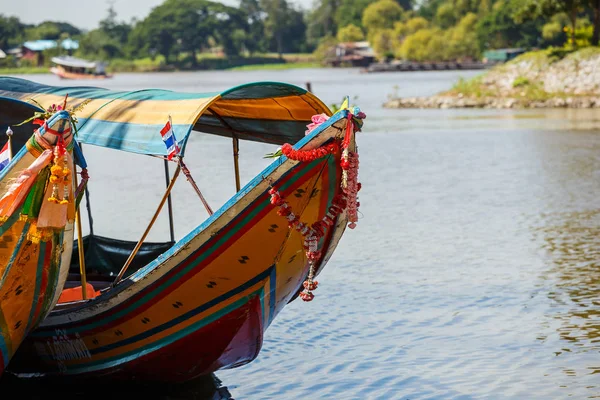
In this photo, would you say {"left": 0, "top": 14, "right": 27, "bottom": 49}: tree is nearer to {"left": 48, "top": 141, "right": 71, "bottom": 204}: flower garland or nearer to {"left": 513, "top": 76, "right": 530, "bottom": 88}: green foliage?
{"left": 513, "top": 76, "right": 530, "bottom": 88}: green foliage

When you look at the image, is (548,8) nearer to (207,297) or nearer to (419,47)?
(207,297)

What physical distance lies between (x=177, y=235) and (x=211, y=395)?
744 cm

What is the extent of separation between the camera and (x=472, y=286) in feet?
42.5

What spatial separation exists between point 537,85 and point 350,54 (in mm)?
92295

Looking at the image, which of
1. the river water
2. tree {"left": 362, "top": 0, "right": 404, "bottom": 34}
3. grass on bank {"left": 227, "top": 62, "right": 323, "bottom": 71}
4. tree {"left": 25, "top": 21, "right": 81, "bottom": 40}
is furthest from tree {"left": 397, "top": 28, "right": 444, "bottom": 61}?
the river water

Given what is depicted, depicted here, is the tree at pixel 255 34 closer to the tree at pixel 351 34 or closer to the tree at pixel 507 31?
the tree at pixel 351 34

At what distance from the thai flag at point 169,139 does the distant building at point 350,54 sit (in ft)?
400

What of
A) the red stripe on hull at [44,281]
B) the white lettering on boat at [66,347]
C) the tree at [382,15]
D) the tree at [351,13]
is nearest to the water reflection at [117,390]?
the white lettering on boat at [66,347]

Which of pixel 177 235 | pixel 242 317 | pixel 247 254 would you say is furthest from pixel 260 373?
pixel 177 235

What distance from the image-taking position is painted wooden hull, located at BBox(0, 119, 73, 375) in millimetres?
8078

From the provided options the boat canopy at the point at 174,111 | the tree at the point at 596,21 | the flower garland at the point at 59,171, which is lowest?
the flower garland at the point at 59,171

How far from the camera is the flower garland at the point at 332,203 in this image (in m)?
7.58

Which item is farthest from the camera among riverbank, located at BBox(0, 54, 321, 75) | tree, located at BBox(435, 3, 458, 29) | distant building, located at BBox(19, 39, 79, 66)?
riverbank, located at BBox(0, 54, 321, 75)

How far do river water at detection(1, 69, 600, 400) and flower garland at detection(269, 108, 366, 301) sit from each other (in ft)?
6.24
